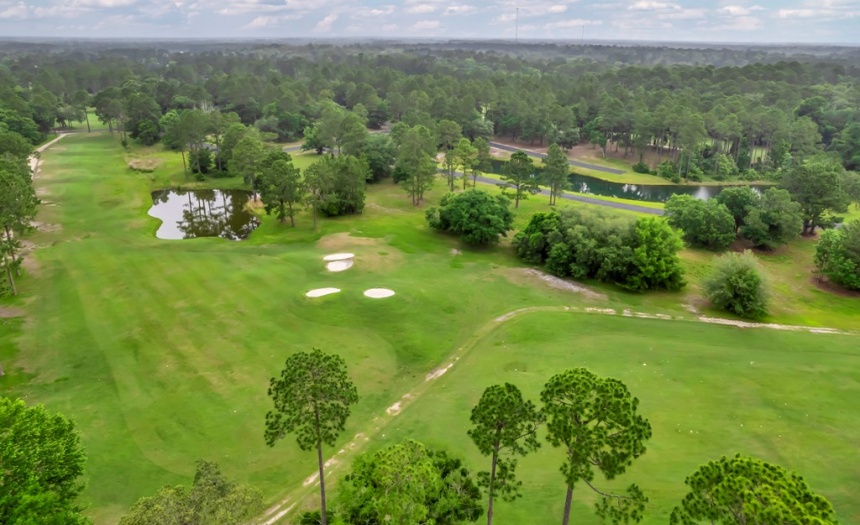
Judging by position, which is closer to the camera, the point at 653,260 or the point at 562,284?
the point at 653,260

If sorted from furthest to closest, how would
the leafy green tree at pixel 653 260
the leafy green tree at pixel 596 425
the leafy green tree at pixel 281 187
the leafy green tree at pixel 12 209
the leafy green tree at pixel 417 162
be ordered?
the leafy green tree at pixel 417 162
the leafy green tree at pixel 281 187
the leafy green tree at pixel 653 260
the leafy green tree at pixel 12 209
the leafy green tree at pixel 596 425

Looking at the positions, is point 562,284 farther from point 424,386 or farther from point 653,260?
point 424,386

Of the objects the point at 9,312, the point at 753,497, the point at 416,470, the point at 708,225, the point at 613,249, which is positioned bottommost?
the point at 9,312

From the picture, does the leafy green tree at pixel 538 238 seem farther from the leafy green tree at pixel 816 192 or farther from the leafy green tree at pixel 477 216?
the leafy green tree at pixel 816 192

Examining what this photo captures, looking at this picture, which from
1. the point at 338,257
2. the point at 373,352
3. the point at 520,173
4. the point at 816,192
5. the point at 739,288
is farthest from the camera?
the point at 520,173

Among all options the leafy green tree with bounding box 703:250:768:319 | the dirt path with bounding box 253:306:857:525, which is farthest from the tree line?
the leafy green tree with bounding box 703:250:768:319

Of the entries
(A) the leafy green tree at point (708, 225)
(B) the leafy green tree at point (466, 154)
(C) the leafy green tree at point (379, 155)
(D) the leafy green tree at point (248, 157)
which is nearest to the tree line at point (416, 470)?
(A) the leafy green tree at point (708, 225)

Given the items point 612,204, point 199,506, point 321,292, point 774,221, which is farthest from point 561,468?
point 612,204

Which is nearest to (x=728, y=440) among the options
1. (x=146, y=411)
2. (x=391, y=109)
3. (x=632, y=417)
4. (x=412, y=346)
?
(x=632, y=417)
